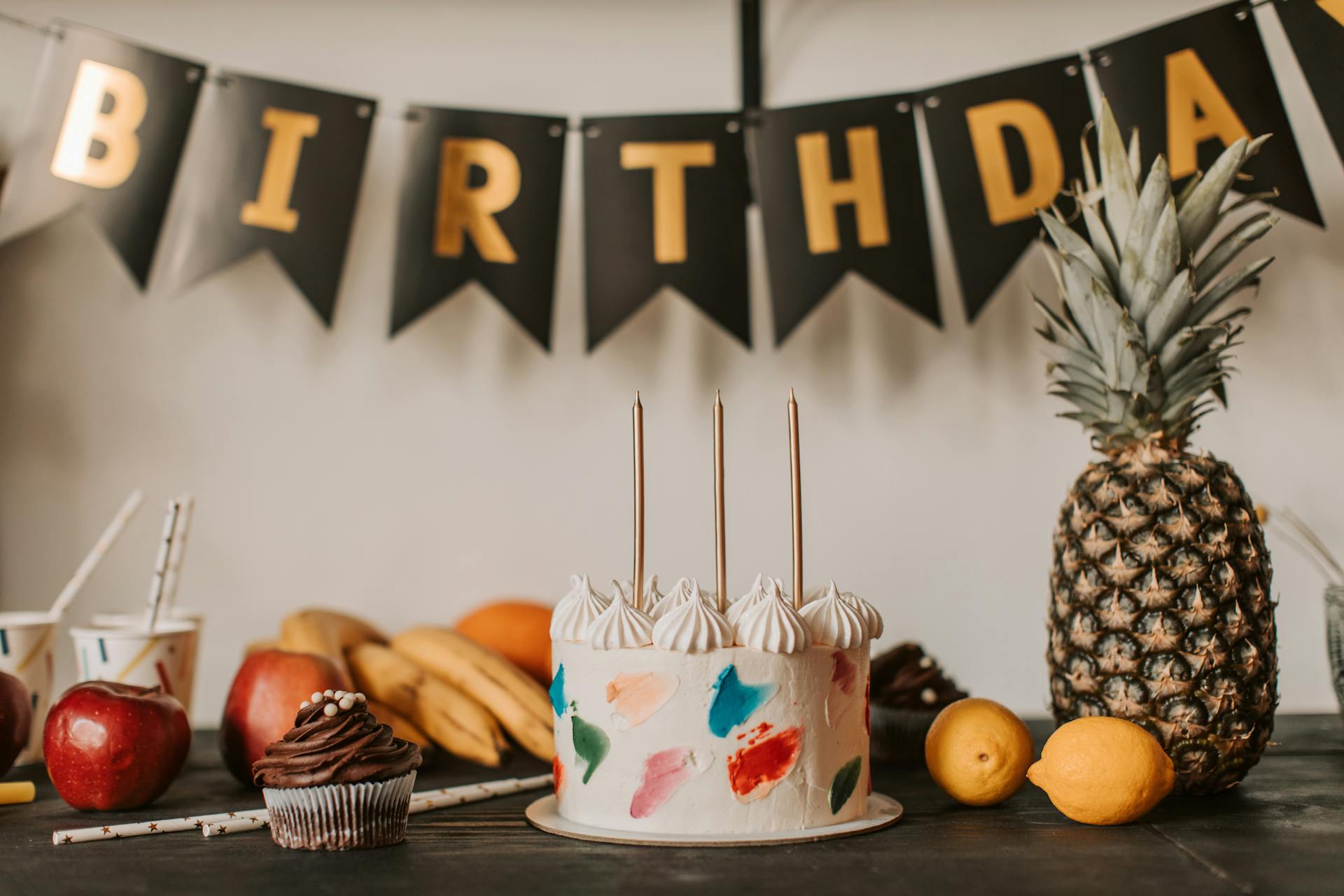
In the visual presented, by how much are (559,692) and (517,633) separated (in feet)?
1.68

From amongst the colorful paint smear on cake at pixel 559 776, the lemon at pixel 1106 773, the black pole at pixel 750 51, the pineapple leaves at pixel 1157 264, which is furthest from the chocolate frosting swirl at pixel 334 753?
the black pole at pixel 750 51

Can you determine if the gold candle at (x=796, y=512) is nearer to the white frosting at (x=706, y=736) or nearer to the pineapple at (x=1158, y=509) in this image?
the white frosting at (x=706, y=736)

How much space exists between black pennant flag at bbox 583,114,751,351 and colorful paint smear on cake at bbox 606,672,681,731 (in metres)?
0.68

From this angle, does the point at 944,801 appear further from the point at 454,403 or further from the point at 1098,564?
the point at 454,403

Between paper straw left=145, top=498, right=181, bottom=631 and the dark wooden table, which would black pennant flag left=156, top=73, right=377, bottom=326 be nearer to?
paper straw left=145, top=498, right=181, bottom=631

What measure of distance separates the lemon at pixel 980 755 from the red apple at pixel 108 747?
80 cm

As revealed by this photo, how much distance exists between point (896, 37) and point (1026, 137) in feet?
1.39

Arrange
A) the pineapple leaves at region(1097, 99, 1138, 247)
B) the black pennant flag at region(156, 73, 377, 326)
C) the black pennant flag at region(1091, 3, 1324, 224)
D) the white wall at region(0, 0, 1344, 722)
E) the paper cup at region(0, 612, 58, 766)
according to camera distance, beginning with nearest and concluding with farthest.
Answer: the pineapple leaves at region(1097, 99, 1138, 247) < the paper cup at region(0, 612, 58, 766) < the black pennant flag at region(1091, 3, 1324, 224) < the black pennant flag at region(156, 73, 377, 326) < the white wall at region(0, 0, 1344, 722)

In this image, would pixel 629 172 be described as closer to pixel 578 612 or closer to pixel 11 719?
pixel 578 612

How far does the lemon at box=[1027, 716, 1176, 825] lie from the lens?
987 mm

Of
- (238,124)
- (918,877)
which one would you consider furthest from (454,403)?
(918,877)

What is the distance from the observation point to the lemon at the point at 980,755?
3.49 ft

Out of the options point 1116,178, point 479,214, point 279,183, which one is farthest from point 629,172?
point 1116,178

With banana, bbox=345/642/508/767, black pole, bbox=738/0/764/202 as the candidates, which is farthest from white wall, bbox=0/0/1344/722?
banana, bbox=345/642/508/767
